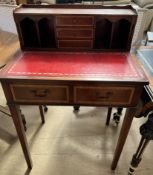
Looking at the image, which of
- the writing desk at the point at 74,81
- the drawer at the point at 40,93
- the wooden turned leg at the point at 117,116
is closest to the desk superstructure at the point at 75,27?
the writing desk at the point at 74,81

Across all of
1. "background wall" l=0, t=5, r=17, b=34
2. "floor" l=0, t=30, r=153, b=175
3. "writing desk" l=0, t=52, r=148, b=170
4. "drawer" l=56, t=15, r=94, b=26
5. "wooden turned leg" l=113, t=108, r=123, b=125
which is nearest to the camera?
"writing desk" l=0, t=52, r=148, b=170

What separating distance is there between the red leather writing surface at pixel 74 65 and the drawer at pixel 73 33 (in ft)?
0.32

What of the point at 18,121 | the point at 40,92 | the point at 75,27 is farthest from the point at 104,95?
the point at 18,121

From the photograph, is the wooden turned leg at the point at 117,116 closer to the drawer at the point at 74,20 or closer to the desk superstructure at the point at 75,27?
the desk superstructure at the point at 75,27

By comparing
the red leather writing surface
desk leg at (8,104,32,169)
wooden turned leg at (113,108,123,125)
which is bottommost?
wooden turned leg at (113,108,123,125)

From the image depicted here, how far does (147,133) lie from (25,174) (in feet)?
2.91

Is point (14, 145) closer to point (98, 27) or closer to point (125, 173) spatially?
point (125, 173)

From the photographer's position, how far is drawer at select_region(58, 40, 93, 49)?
1.00 meters

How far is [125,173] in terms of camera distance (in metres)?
1.27

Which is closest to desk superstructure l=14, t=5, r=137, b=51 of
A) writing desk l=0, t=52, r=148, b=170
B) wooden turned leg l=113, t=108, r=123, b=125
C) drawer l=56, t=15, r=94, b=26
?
drawer l=56, t=15, r=94, b=26

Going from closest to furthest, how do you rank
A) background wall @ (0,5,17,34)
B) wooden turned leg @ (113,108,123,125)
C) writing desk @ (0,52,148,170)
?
writing desk @ (0,52,148,170)
wooden turned leg @ (113,108,123,125)
background wall @ (0,5,17,34)

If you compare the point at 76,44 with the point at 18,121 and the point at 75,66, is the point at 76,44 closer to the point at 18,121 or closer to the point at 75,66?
the point at 75,66

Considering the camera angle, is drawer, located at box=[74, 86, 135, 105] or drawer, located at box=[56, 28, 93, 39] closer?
drawer, located at box=[74, 86, 135, 105]

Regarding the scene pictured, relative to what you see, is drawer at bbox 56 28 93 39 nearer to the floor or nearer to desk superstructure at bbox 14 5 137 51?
desk superstructure at bbox 14 5 137 51
